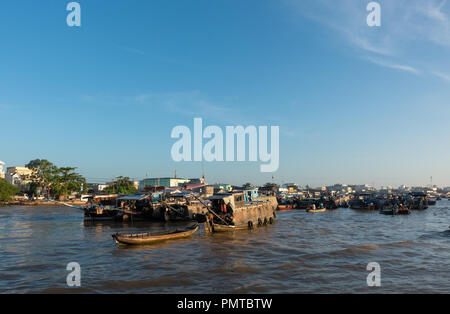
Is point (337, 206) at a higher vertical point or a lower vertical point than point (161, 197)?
lower

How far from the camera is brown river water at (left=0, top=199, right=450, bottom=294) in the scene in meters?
13.1

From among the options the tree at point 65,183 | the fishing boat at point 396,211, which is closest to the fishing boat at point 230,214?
the fishing boat at point 396,211

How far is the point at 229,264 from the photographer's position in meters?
16.7

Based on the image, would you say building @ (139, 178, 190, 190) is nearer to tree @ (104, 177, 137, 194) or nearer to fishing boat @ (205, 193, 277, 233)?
tree @ (104, 177, 137, 194)

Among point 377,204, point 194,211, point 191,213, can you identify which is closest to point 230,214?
point 191,213

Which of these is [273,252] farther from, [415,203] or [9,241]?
[415,203]

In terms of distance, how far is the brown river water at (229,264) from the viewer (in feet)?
43.0

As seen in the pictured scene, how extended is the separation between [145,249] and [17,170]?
113036mm

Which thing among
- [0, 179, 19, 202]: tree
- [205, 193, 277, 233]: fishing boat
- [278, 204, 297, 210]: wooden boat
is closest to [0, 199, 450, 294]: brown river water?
[205, 193, 277, 233]: fishing boat

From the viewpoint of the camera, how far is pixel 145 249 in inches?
794

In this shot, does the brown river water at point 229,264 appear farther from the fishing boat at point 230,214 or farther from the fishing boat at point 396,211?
the fishing boat at point 396,211

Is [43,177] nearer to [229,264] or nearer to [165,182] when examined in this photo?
[165,182]
